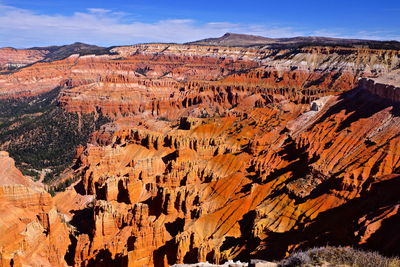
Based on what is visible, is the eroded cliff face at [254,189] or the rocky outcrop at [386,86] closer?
the eroded cliff face at [254,189]

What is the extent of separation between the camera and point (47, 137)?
373ft


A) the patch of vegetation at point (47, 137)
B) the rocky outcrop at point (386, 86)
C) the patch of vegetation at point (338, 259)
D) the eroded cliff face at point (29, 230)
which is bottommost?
the patch of vegetation at point (47, 137)

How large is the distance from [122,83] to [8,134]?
60.7 meters

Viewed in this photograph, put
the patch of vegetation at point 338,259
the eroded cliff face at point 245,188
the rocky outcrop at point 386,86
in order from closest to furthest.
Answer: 1. the patch of vegetation at point 338,259
2. the eroded cliff face at point 245,188
3. the rocky outcrop at point 386,86

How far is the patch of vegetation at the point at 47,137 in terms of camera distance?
3698 inches

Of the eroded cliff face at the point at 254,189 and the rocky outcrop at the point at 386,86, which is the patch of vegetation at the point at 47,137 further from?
the rocky outcrop at the point at 386,86

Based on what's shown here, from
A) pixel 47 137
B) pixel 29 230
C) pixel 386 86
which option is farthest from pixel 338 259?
pixel 47 137

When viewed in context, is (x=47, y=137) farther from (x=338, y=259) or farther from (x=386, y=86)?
(x=338, y=259)

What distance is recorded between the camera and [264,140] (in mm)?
67812

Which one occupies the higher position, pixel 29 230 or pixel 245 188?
pixel 245 188

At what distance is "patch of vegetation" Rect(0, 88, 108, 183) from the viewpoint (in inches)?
3698

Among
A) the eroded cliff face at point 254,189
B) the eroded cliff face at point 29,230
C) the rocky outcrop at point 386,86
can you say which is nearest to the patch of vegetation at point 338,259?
the eroded cliff face at point 254,189

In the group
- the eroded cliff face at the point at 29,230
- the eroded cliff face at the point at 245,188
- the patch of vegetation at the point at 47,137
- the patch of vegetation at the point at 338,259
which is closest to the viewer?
the patch of vegetation at the point at 338,259

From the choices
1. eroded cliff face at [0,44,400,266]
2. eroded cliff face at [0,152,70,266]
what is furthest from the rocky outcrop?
eroded cliff face at [0,152,70,266]
